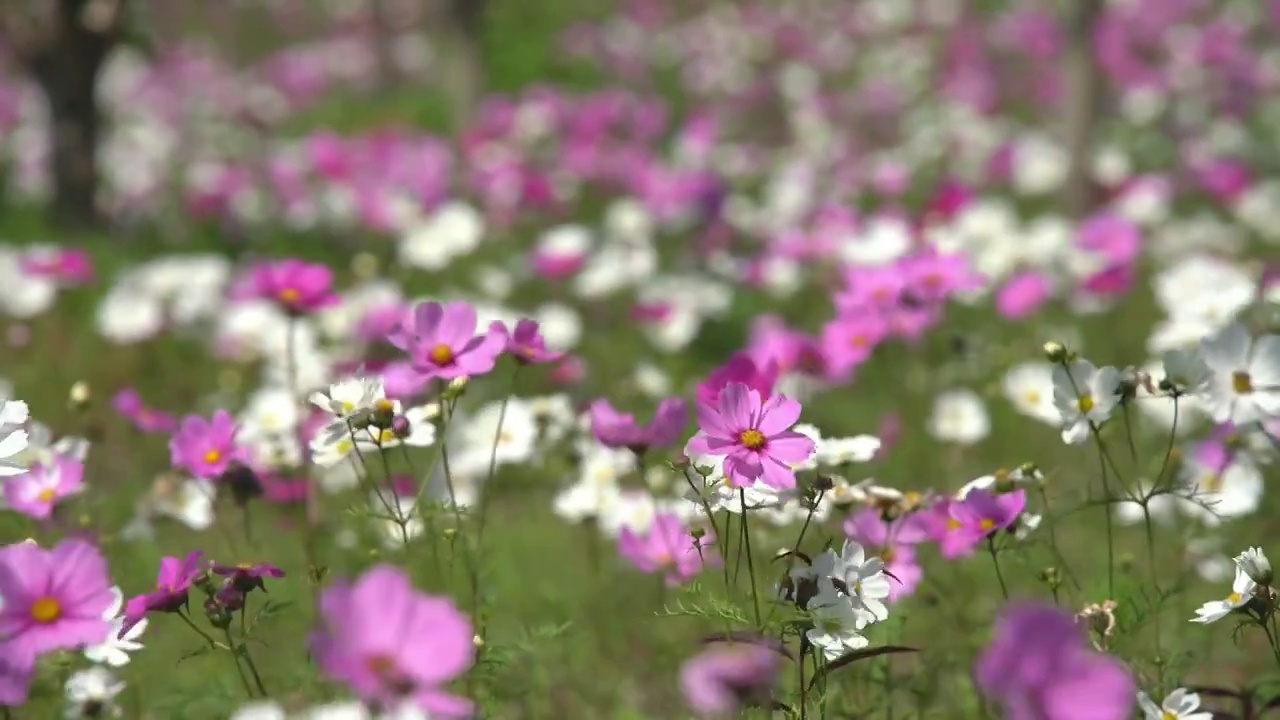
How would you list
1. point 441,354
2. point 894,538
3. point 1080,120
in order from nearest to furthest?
point 441,354
point 894,538
point 1080,120

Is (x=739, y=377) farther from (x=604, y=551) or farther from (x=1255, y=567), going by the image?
(x=604, y=551)

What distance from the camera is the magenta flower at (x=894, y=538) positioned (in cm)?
189

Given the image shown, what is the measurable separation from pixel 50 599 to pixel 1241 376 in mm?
1584

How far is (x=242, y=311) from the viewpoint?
411cm

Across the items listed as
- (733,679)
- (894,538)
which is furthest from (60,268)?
(733,679)

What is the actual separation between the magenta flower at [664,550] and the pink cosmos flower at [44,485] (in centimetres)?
89

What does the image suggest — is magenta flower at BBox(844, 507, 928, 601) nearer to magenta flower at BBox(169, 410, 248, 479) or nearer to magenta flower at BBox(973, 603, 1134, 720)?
magenta flower at BBox(973, 603, 1134, 720)

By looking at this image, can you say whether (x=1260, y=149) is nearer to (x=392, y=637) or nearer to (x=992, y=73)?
(x=992, y=73)

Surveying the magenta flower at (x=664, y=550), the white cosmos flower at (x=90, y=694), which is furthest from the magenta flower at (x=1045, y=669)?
the white cosmos flower at (x=90, y=694)

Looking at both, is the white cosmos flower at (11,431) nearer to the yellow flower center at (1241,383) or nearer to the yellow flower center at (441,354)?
the yellow flower center at (441,354)

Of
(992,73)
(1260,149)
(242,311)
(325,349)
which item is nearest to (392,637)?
(325,349)

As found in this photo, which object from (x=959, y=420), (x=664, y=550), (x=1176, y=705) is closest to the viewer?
(x=1176, y=705)

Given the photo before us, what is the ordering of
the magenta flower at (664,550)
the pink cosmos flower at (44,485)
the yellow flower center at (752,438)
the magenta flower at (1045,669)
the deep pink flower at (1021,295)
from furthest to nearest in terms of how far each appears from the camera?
the deep pink flower at (1021,295) → the magenta flower at (664,550) → the pink cosmos flower at (44,485) → the yellow flower center at (752,438) → the magenta flower at (1045,669)

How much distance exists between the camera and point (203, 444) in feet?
6.61
